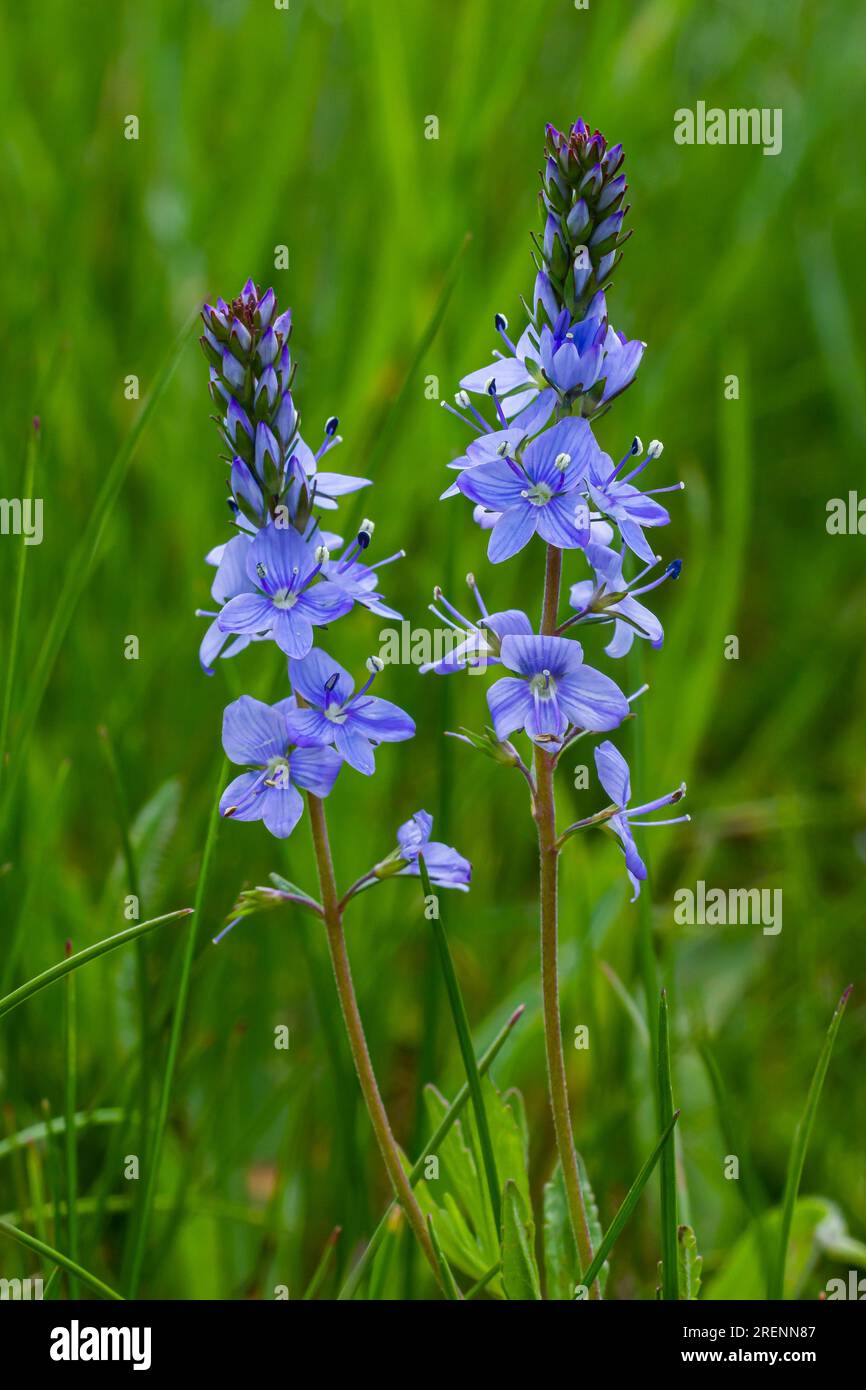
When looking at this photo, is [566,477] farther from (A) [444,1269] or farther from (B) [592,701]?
(A) [444,1269]

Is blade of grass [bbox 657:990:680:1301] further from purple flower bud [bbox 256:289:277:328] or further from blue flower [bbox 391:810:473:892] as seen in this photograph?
purple flower bud [bbox 256:289:277:328]

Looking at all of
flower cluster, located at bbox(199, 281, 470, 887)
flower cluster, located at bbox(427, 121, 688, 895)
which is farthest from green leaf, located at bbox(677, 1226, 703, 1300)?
flower cluster, located at bbox(199, 281, 470, 887)

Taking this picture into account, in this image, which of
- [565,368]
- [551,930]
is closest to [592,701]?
[551,930]

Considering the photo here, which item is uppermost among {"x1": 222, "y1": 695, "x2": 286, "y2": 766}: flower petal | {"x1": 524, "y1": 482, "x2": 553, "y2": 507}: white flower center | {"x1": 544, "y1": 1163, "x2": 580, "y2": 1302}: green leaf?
{"x1": 524, "y1": 482, "x2": 553, "y2": 507}: white flower center

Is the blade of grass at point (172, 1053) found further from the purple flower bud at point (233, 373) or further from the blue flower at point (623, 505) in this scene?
the blue flower at point (623, 505)

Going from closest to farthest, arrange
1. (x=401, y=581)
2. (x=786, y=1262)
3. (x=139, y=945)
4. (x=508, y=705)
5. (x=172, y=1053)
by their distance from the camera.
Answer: (x=508, y=705) → (x=172, y=1053) → (x=139, y=945) → (x=786, y=1262) → (x=401, y=581)

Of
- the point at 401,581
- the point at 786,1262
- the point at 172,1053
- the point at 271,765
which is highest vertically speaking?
the point at 401,581

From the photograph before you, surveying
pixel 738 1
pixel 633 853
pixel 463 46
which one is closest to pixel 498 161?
pixel 463 46
